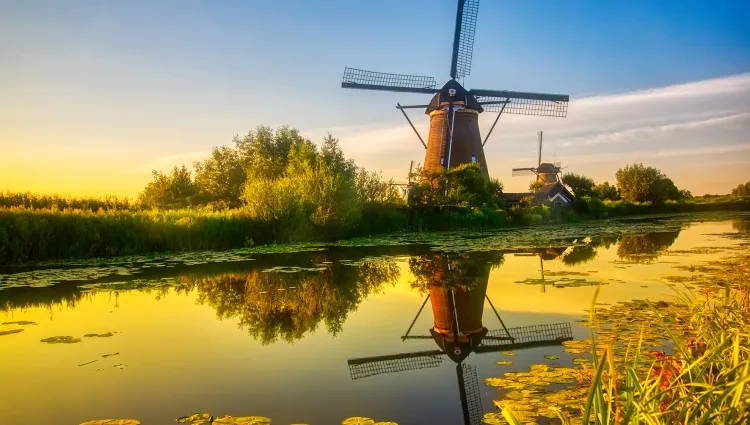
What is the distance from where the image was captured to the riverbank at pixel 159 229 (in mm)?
15867

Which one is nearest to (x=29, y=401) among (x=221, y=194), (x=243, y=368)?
(x=243, y=368)

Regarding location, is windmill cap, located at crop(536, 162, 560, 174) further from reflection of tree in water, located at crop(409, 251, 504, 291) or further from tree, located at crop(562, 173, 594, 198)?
reflection of tree in water, located at crop(409, 251, 504, 291)

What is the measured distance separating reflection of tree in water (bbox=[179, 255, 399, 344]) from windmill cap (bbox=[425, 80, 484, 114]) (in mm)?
20512

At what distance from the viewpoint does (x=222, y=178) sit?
130ft

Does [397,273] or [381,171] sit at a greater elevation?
[381,171]

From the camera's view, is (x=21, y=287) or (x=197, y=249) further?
(x=197, y=249)

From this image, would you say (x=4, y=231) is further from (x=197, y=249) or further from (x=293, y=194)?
(x=293, y=194)

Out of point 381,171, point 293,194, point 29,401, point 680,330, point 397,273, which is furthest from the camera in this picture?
point 381,171

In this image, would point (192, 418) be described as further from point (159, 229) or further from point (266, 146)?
point (266, 146)

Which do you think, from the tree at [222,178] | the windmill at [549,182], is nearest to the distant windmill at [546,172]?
the windmill at [549,182]

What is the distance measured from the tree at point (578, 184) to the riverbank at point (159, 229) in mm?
31987

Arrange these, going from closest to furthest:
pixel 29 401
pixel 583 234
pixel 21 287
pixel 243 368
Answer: pixel 29 401
pixel 243 368
pixel 21 287
pixel 583 234

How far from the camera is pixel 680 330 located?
19.4ft

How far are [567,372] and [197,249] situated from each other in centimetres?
1641
